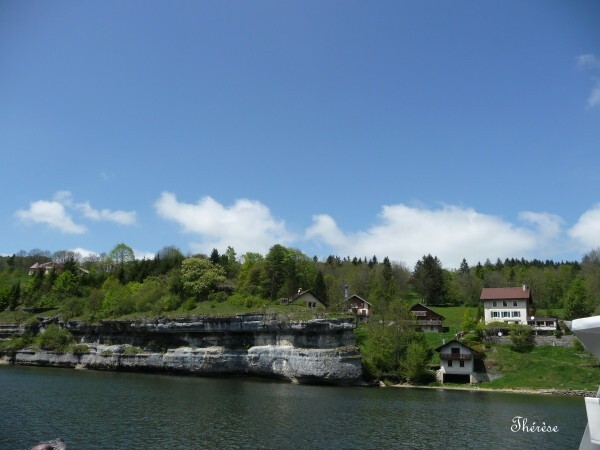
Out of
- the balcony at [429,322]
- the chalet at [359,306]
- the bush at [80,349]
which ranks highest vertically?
the chalet at [359,306]

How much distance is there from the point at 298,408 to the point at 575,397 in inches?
1350

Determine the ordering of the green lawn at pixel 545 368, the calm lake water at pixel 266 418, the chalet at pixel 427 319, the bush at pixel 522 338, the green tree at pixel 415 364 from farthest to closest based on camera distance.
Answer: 1. the chalet at pixel 427 319
2. the bush at pixel 522 338
3. the green tree at pixel 415 364
4. the green lawn at pixel 545 368
5. the calm lake water at pixel 266 418

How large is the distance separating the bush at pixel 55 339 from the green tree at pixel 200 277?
74.2ft

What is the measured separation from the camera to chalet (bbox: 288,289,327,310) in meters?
76.2

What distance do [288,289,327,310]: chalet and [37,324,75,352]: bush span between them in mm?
41656

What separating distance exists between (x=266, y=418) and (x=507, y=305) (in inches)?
2501

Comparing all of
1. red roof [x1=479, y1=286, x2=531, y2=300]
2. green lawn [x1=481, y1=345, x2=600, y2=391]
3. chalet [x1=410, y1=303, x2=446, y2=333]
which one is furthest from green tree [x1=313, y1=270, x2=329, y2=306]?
green lawn [x1=481, y1=345, x2=600, y2=391]

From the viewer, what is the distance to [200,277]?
283 feet

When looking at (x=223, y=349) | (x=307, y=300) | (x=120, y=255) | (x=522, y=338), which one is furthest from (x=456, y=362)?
(x=120, y=255)

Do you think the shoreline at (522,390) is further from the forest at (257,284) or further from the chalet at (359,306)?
the chalet at (359,306)

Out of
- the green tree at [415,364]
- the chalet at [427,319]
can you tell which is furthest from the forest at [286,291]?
the chalet at [427,319]

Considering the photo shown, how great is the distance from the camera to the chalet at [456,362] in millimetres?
60062

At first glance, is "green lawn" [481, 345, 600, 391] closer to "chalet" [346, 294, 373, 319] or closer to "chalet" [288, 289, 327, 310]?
"chalet" [346, 294, 373, 319]

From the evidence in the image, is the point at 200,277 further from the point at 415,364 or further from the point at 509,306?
the point at 509,306
